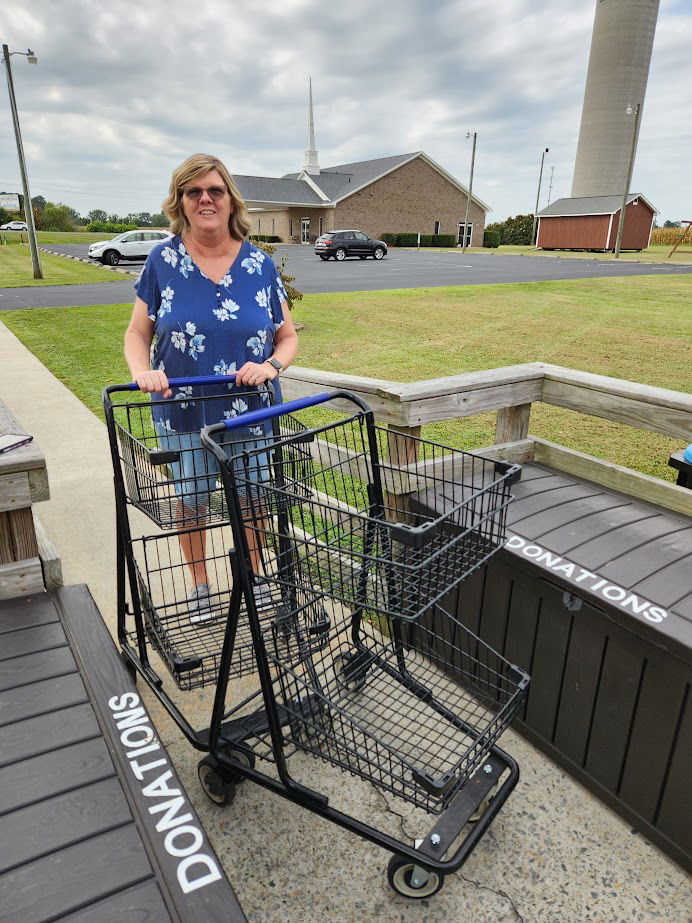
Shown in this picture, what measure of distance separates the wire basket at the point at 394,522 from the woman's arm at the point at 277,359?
0.99 feet

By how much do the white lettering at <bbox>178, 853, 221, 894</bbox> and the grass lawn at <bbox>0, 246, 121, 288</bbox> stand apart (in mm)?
19797

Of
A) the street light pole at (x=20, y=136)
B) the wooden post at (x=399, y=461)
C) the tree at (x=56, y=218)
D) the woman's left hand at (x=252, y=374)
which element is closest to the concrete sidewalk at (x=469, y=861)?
the wooden post at (x=399, y=461)

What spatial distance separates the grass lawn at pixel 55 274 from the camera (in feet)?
62.6

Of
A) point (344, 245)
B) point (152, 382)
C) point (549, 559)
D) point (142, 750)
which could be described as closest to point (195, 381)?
point (152, 382)

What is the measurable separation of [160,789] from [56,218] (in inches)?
2641

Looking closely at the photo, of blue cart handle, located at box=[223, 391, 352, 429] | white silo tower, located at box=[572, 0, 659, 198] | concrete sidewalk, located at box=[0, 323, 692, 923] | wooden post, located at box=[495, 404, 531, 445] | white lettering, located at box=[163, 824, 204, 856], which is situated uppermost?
white silo tower, located at box=[572, 0, 659, 198]

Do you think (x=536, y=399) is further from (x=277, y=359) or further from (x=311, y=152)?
(x=311, y=152)

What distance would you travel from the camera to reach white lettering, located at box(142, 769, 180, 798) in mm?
1577

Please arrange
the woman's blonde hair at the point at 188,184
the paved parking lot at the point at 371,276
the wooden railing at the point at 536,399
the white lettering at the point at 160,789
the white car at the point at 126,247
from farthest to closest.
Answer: the white car at the point at 126,247 < the paved parking lot at the point at 371,276 < the wooden railing at the point at 536,399 < the woman's blonde hair at the point at 188,184 < the white lettering at the point at 160,789

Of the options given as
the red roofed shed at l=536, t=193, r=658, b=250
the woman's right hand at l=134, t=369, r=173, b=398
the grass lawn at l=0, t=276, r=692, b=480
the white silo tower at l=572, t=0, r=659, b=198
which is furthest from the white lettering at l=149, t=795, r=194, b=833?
the white silo tower at l=572, t=0, r=659, b=198

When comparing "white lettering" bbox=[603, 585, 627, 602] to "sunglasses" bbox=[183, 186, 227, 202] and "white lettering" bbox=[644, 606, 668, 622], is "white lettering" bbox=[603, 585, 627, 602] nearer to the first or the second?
"white lettering" bbox=[644, 606, 668, 622]

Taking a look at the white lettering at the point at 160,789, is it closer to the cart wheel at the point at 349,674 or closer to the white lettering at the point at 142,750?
the white lettering at the point at 142,750

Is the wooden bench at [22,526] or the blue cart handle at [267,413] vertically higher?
the blue cart handle at [267,413]

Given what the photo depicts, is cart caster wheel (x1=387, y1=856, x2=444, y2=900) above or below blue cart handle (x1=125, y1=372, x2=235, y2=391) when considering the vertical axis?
below
